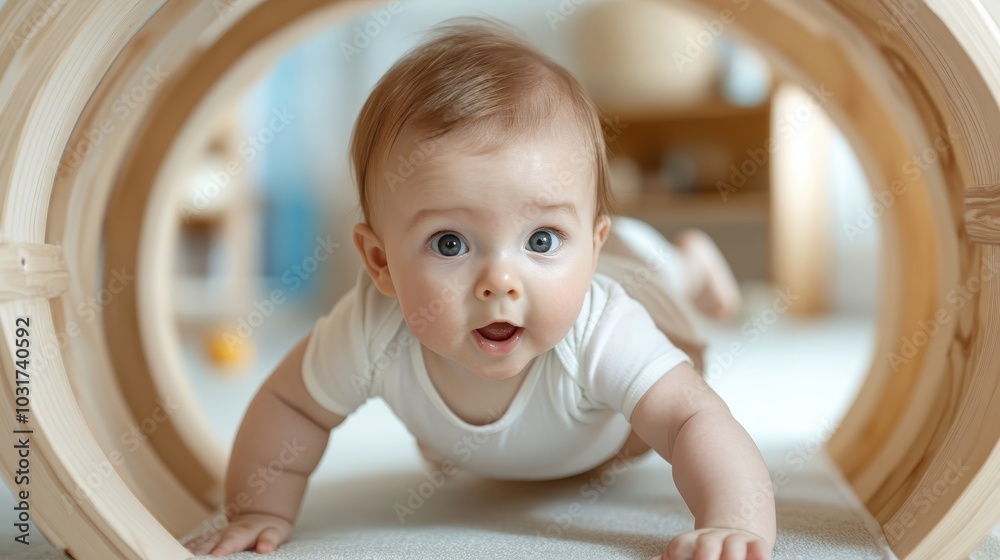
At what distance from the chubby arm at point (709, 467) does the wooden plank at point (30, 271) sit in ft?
1.61

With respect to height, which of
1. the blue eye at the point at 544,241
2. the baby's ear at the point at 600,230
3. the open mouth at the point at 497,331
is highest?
the baby's ear at the point at 600,230

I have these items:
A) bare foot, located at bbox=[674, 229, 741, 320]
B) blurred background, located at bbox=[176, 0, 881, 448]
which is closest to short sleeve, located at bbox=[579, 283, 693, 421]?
bare foot, located at bbox=[674, 229, 741, 320]

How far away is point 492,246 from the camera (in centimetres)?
66

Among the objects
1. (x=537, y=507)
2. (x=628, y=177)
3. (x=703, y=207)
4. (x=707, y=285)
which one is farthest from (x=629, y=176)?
(x=537, y=507)

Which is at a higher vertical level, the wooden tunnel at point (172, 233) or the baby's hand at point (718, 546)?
the wooden tunnel at point (172, 233)

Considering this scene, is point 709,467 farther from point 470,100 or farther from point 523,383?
point 470,100

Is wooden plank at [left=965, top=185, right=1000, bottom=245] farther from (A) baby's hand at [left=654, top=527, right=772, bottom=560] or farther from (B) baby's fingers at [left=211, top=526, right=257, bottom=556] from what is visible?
(B) baby's fingers at [left=211, top=526, right=257, bottom=556]

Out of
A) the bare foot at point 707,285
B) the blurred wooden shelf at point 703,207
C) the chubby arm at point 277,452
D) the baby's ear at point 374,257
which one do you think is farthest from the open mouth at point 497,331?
the blurred wooden shelf at point 703,207

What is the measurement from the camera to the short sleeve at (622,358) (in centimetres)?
74

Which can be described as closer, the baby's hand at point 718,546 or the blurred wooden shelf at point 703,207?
the baby's hand at point 718,546

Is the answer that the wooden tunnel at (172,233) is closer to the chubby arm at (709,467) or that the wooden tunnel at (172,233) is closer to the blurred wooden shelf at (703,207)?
the chubby arm at (709,467)

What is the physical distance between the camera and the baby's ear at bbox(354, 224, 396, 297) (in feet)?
2.52

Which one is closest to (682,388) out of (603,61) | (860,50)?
(860,50)

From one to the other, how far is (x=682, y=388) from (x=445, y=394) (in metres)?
0.23
